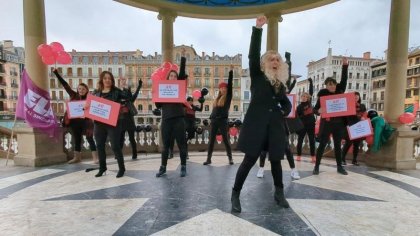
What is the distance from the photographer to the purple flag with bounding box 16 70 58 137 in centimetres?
609

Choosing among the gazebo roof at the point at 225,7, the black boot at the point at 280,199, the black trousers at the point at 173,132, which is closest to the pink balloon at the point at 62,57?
the gazebo roof at the point at 225,7

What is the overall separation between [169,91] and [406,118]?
19.0ft

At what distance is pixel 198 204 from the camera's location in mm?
3512

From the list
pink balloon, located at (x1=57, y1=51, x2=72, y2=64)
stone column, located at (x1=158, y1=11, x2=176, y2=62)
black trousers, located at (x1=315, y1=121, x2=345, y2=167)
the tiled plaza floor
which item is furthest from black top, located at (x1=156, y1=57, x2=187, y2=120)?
stone column, located at (x1=158, y1=11, x2=176, y2=62)

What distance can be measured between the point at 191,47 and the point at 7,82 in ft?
137

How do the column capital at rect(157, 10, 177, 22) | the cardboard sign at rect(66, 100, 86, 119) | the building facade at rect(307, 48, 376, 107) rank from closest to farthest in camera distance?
the cardboard sign at rect(66, 100, 86, 119)
the column capital at rect(157, 10, 177, 22)
the building facade at rect(307, 48, 376, 107)

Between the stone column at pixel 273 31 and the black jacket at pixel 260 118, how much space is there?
5512 millimetres

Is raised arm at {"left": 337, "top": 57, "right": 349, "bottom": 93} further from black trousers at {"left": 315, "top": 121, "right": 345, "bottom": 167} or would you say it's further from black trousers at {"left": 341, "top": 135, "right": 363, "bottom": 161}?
black trousers at {"left": 341, "top": 135, "right": 363, "bottom": 161}

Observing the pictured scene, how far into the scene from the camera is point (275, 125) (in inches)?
129

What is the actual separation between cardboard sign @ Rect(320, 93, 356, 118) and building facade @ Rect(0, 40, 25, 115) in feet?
213

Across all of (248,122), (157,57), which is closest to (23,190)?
(248,122)

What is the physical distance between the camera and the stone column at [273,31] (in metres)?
8.33

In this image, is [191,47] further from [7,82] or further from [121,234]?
[121,234]

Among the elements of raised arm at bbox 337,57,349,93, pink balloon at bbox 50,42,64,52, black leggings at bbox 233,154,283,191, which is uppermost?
pink balloon at bbox 50,42,64,52
